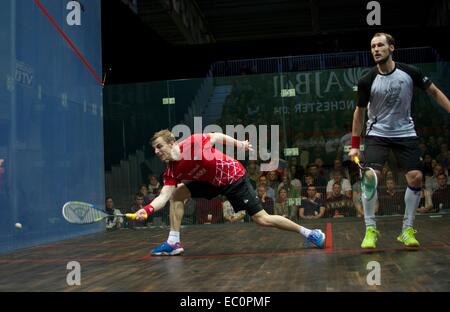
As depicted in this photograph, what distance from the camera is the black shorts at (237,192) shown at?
3.43 meters

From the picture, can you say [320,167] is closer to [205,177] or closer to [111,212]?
[111,212]

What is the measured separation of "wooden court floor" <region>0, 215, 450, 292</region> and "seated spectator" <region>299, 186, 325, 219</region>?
1.82m

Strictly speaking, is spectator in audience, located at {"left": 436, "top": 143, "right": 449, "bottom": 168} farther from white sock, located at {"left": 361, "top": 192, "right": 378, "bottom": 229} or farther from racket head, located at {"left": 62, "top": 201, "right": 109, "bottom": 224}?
racket head, located at {"left": 62, "top": 201, "right": 109, "bottom": 224}

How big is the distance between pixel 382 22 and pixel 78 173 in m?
7.99

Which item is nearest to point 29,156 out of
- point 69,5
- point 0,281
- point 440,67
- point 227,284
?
point 69,5

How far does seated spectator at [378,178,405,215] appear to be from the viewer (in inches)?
251

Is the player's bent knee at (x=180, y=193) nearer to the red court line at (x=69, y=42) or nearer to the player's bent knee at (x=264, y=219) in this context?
the player's bent knee at (x=264, y=219)

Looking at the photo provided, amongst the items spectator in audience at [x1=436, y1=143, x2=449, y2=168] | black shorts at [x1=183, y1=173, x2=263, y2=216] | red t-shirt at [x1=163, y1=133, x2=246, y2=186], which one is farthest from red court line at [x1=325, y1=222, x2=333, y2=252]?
spectator in audience at [x1=436, y1=143, x2=449, y2=168]

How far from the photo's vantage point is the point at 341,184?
6512 millimetres

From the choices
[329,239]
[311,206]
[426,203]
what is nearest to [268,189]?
[311,206]

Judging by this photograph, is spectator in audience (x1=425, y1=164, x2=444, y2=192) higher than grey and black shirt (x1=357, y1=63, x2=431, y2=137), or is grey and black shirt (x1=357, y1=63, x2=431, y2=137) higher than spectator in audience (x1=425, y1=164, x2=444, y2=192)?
grey and black shirt (x1=357, y1=63, x2=431, y2=137)

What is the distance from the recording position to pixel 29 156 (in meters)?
4.79

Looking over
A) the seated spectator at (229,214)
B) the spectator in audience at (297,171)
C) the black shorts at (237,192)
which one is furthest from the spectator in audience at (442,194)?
the black shorts at (237,192)

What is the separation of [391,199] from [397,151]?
10.7ft
